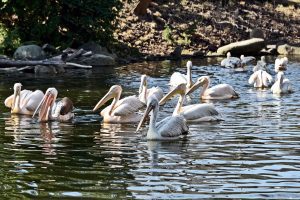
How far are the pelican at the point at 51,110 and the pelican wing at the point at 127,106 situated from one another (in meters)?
0.95

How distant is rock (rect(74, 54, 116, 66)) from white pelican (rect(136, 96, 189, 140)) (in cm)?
1804

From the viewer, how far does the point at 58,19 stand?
32312 mm

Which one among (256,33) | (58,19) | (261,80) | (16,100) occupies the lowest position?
(16,100)

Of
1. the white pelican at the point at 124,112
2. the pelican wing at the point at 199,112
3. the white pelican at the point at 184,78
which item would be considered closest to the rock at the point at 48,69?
the white pelican at the point at 184,78

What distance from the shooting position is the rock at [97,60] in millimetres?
30422

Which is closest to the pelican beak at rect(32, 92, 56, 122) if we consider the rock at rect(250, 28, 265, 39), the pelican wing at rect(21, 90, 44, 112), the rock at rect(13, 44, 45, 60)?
the pelican wing at rect(21, 90, 44, 112)

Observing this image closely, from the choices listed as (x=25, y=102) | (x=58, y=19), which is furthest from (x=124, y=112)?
(x=58, y=19)

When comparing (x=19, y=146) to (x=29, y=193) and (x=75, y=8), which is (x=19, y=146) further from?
(x=75, y=8)

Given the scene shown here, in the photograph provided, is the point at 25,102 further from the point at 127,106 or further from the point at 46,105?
the point at 127,106

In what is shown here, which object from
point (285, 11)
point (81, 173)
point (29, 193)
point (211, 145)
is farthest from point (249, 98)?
point (285, 11)

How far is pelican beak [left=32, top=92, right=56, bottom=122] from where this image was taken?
14.8 meters

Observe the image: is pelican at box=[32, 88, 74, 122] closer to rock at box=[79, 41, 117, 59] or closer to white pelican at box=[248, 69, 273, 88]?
white pelican at box=[248, 69, 273, 88]

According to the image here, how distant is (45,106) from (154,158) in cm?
475

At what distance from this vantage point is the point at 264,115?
50.1ft
